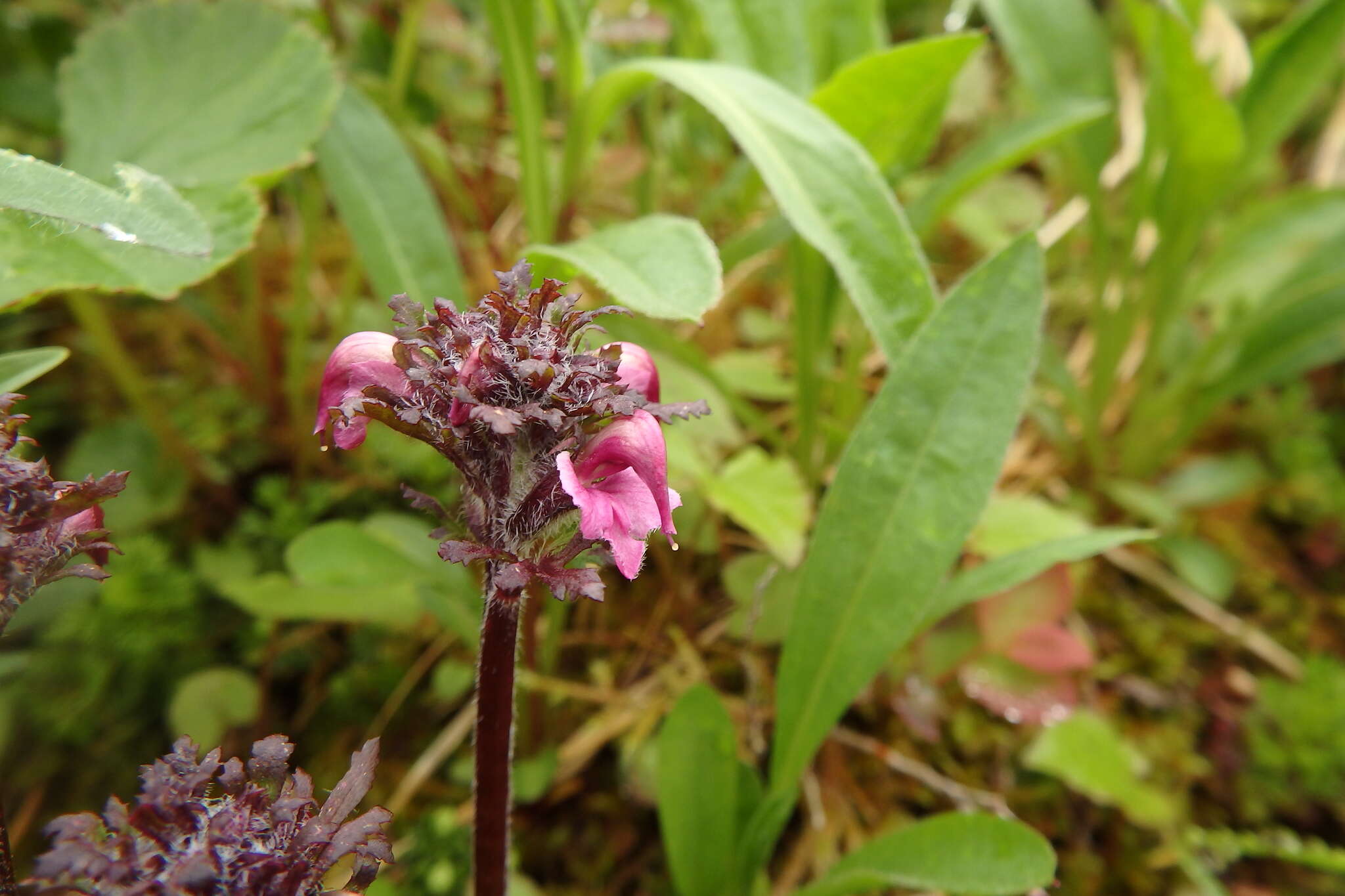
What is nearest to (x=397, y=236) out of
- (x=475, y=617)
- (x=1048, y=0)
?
(x=475, y=617)

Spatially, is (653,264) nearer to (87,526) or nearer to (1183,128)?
(87,526)

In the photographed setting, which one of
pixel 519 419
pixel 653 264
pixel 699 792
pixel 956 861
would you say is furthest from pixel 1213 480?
pixel 519 419

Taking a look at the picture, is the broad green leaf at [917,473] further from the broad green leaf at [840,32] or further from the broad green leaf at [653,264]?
the broad green leaf at [840,32]

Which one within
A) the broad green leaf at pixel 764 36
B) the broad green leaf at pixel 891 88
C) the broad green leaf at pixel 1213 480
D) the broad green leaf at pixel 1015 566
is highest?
the broad green leaf at pixel 764 36

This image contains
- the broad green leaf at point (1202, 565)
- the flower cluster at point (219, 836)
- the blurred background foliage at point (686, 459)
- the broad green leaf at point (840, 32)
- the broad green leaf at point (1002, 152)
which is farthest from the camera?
the broad green leaf at point (1202, 565)

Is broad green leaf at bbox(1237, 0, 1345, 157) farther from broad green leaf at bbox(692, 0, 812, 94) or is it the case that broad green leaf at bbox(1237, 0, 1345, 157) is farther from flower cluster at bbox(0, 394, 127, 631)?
flower cluster at bbox(0, 394, 127, 631)

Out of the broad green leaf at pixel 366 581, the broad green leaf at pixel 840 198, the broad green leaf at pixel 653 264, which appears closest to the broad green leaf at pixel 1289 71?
the broad green leaf at pixel 840 198
